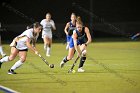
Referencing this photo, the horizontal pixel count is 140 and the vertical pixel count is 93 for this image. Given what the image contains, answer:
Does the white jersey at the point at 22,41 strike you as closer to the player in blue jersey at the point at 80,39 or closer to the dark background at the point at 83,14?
the player in blue jersey at the point at 80,39

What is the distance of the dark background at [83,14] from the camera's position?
37.3 m

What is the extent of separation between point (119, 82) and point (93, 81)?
31.0 inches

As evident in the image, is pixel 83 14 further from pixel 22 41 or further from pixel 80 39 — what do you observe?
pixel 22 41

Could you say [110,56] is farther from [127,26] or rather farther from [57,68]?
[127,26]

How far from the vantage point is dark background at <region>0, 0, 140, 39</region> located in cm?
3728

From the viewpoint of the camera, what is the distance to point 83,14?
39.2 m

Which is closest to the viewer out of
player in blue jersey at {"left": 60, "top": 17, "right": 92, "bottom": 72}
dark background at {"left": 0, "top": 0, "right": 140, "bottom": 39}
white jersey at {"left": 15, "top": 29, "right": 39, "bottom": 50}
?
white jersey at {"left": 15, "top": 29, "right": 39, "bottom": 50}

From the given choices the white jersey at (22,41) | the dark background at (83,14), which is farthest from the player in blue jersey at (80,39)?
the dark background at (83,14)

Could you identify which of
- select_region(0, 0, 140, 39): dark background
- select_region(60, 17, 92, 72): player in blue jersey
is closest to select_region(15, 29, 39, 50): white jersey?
select_region(60, 17, 92, 72): player in blue jersey

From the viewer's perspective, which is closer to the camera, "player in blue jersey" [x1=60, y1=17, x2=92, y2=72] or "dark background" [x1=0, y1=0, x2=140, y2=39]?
"player in blue jersey" [x1=60, y1=17, x2=92, y2=72]

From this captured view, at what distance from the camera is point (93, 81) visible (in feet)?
50.3

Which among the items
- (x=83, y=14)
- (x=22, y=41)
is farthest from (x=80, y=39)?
(x=83, y=14)

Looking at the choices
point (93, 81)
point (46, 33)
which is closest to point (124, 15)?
point (46, 33)

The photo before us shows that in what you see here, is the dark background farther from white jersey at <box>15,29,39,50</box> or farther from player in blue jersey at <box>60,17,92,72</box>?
white jersey at <box>15,29,39,50</box>
